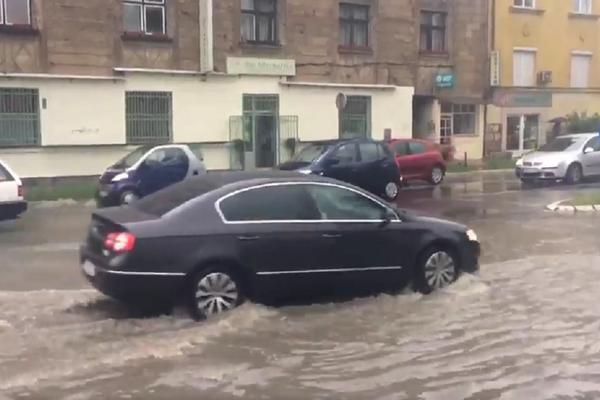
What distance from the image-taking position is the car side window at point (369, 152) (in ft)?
72.7

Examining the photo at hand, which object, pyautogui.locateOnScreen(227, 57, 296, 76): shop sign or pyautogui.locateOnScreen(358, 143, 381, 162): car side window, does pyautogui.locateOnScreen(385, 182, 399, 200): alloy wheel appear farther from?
pyautogui.locateOnScreen(227, 57, 296, 76): shop sign

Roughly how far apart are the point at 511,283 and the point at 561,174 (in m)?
16.8

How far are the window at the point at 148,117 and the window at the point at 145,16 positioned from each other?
6.60 feet

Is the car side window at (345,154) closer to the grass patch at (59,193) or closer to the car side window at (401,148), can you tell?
the car side window at (401,148)

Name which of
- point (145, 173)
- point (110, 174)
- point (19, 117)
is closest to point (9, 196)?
point (110, 174)

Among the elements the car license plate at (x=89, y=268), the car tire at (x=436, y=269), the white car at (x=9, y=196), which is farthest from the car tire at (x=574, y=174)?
the car license plate at (x=89, y=268)

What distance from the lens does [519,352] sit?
7797 millimetres

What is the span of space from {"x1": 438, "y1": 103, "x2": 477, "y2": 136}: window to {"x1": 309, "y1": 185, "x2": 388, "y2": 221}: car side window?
90.6 feet

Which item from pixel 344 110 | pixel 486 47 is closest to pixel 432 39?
pixel 486 47

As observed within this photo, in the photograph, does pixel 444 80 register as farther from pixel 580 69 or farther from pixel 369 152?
pixel 369 152

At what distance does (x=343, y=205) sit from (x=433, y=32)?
1095 inches

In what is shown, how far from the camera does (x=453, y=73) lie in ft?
120

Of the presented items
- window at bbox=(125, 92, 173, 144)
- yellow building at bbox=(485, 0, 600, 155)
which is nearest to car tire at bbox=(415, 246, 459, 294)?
window at bbox=(125, 92, 173, 144)

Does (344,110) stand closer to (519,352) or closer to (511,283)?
(511,283)
